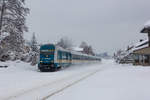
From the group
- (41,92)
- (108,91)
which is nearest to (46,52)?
(41,92)

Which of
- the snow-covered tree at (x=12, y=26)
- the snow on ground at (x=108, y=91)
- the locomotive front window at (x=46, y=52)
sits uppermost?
the snow-covered tree at (x=12, y=26)

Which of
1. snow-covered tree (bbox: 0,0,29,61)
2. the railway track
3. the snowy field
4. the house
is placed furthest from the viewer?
the house

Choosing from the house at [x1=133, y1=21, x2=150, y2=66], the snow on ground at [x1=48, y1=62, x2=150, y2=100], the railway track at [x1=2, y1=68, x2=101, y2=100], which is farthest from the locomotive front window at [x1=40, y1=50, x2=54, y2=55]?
the house at [x1=133, y1=21, x2=150, y2=66]

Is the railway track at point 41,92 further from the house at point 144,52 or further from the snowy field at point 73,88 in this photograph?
the house at point 144,52

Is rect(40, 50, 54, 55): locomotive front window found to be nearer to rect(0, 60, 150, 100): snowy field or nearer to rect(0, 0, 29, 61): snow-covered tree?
rect(0, 0, 29, 61): snow-covered tree

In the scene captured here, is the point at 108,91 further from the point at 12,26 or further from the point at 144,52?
the point at 144,52

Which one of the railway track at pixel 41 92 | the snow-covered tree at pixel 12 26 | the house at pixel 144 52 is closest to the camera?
the railway track at pixel 41 92

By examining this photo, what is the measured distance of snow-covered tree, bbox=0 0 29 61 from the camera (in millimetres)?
21969

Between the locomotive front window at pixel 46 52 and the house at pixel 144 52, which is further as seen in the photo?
the house at pixel 144 52

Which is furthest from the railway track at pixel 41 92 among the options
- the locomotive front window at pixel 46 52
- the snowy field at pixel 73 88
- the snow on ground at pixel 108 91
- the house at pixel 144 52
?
the house at pixel 144 52

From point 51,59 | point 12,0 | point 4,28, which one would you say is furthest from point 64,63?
point 12,0

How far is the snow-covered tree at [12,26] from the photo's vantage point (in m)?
22.0

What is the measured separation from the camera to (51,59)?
21875mm

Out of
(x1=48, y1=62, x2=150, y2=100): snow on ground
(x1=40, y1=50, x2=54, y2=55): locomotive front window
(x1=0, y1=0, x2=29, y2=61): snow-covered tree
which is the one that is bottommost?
(x1=48, y1=62, x2=150, y2=100): snow on ground
